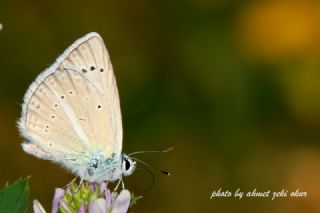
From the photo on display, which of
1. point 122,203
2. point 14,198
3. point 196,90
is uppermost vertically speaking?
point 14,198

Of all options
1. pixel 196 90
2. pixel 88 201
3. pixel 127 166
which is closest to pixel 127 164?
pixel 127 166

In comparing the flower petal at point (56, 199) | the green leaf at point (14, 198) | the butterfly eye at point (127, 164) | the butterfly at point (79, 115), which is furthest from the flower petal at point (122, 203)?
the butterfly eye at point (127, 164)

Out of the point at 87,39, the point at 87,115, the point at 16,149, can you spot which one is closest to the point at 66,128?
the point at 87,115

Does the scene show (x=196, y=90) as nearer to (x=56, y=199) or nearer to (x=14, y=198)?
(x=56, y=199)

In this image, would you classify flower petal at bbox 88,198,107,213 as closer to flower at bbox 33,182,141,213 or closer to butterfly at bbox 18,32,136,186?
flower at bbox 33,182,141,213

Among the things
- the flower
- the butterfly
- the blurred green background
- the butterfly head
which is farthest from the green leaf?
the blurred green background

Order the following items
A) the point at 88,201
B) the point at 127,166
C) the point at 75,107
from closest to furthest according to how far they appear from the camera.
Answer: the point at 88,201, the point at 127,166, the point at 75,107

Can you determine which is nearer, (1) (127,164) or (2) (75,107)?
(1) (127,164)
